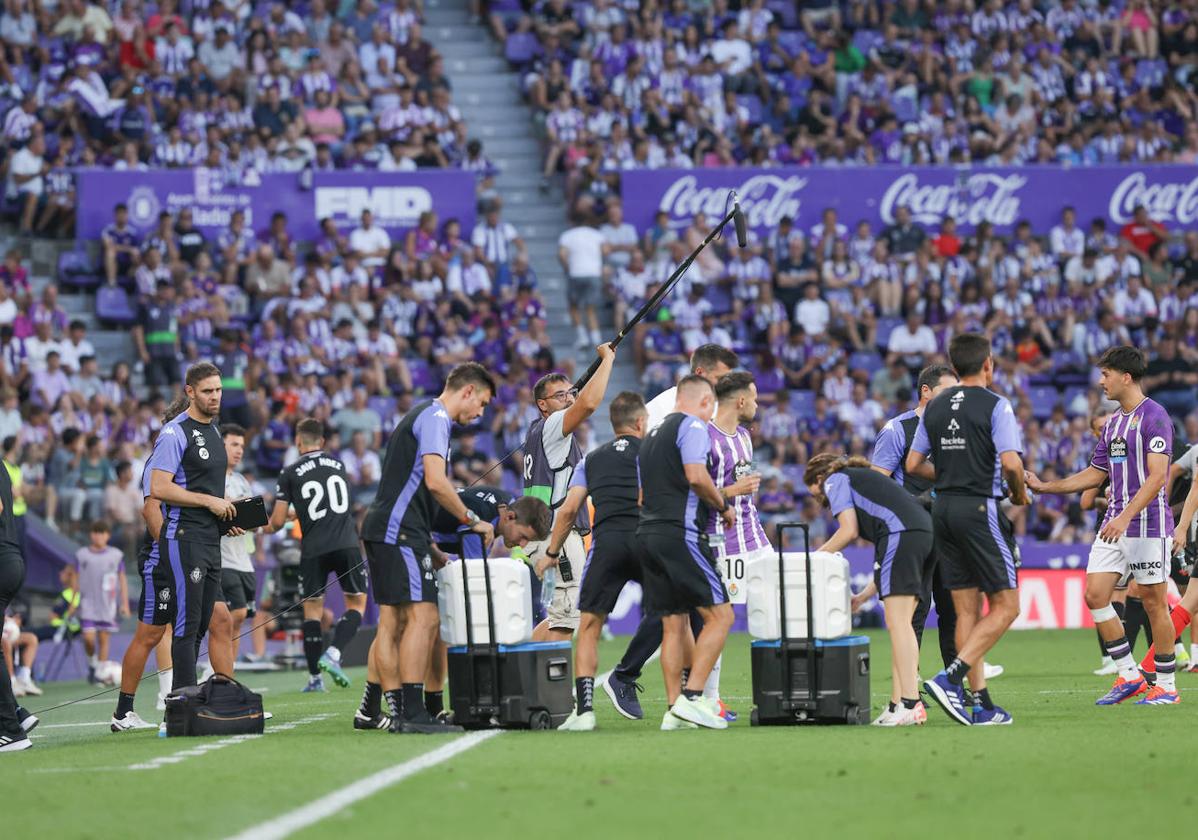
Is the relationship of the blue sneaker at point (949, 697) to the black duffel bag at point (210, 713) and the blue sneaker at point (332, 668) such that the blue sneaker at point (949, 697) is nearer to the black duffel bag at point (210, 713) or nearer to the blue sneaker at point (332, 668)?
the black duffel bag at point (210, 713)

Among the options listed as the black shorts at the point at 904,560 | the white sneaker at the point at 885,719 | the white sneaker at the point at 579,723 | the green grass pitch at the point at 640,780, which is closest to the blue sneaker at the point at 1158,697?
the green grass pitch at the point at 640,780

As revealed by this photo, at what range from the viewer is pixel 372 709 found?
466 inches

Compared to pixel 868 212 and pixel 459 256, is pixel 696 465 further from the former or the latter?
pixel 868 212

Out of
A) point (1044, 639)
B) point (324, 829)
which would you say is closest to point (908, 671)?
point (324, 829)

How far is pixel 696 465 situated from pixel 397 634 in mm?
2083

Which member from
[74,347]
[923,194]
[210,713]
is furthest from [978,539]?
[923,194]

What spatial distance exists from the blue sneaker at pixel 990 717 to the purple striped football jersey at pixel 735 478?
1.92 metres

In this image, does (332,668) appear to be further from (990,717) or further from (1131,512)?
(1131,512)

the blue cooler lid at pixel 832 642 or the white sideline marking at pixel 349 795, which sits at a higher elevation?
the blue cooler lid at pixel 832 642

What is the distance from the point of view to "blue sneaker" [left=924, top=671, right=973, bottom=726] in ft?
36.1

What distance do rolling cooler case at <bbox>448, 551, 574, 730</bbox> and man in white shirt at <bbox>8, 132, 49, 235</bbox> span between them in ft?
59.5

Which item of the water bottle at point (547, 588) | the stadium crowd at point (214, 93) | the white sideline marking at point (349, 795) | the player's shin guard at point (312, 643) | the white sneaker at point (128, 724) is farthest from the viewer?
the stadium crowd at point (214, 93)

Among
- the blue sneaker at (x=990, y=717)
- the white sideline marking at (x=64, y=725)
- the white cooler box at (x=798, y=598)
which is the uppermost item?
the white cooler box at (x=798, y=598)

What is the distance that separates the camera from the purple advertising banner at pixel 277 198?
27219 mm
